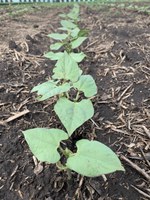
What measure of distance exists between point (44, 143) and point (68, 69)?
1.89ft

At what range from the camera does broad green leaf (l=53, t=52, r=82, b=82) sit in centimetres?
181

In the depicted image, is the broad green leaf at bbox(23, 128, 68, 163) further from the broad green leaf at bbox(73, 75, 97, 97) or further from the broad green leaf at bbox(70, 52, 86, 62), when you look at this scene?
the broad green leaf at bbox(70, 52, 86, 62)

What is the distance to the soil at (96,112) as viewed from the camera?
4.79 feet

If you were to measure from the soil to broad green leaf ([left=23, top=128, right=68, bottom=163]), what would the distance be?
192 mm

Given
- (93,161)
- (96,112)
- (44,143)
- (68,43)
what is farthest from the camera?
(68,43)

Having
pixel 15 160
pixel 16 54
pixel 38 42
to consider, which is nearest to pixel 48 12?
pixel 38 42

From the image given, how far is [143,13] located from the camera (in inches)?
162

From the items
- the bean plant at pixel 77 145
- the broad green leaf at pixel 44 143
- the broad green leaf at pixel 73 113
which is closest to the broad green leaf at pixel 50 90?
the bean plant at pixel 77 145

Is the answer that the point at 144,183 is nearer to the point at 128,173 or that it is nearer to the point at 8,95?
the point at 128,173

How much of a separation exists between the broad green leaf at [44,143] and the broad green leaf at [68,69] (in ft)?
1.51

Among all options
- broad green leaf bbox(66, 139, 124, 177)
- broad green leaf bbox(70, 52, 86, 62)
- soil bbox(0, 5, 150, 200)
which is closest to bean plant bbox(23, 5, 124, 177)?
broad green leaf bbox(66, 139, 124, 177)

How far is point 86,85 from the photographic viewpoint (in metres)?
1.81

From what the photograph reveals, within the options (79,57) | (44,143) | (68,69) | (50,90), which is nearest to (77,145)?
(44,143)

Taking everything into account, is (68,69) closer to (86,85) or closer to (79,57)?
(86,85)
